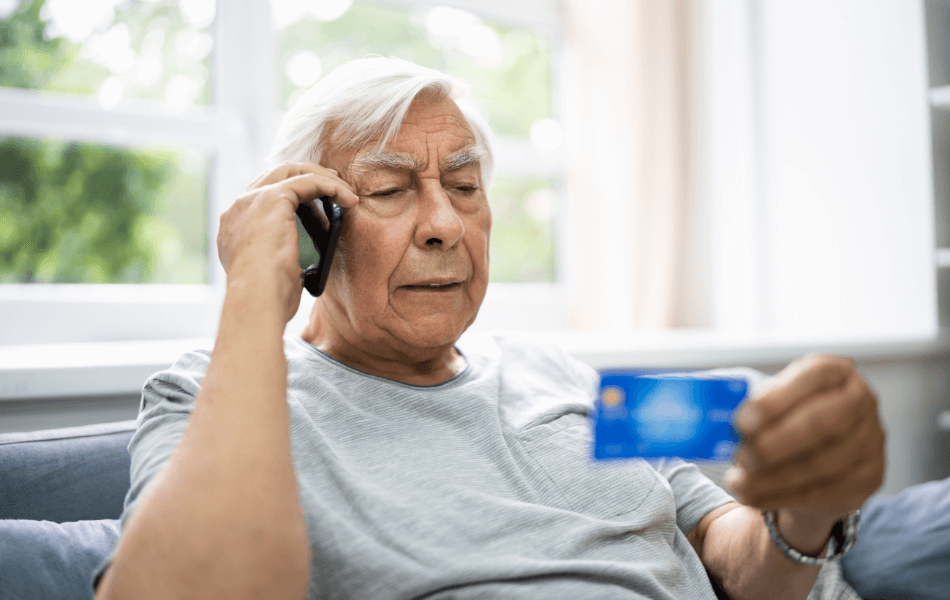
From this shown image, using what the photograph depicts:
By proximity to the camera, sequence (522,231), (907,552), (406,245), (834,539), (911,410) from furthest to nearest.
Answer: (522,231)
(911,410)
(907,552)
(406,245)
(834,539)

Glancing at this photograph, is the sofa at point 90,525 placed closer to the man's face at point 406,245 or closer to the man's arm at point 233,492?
the man's arm at point 233,492

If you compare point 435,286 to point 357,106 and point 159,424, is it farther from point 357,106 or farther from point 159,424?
point 159,424

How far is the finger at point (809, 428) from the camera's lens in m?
0.61

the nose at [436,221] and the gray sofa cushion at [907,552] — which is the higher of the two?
the nose at [436,221]

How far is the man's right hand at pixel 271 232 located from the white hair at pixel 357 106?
0.13m

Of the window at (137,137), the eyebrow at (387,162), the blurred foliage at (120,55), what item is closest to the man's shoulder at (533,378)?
the eyebrow at (387,162)

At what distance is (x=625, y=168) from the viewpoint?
2.43m

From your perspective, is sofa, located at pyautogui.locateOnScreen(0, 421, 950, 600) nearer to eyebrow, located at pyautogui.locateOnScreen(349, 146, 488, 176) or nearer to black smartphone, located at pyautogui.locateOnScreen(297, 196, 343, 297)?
black smartphone, located at pyautogui.locateOnScreen(297, 196, 343, 297)

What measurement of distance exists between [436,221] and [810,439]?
60cm

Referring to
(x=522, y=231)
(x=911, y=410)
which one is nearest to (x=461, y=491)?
(x=522, y=231)

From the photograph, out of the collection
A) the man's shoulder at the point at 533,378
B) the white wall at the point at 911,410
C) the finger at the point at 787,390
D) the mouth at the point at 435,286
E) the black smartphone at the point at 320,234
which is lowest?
the white wall at the point at 911,410

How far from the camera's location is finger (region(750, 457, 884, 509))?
0.64 meters

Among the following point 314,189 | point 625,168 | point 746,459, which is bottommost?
point 746,459

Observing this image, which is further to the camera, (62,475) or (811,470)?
(62,475)
